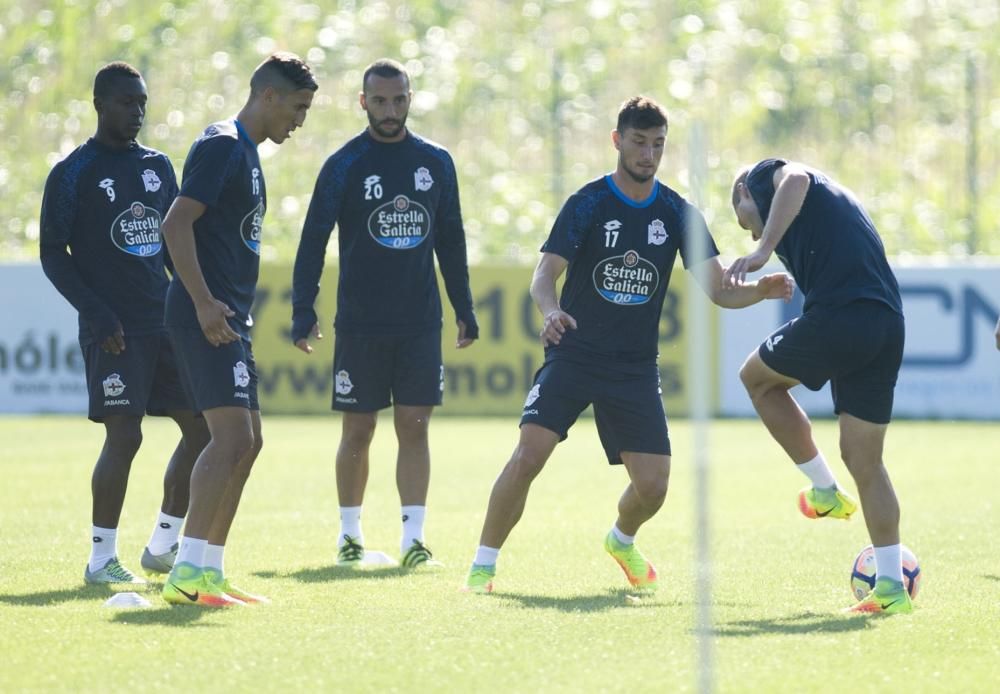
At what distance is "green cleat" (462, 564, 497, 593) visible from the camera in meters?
7.53

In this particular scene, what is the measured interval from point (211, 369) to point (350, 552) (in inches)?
78.0

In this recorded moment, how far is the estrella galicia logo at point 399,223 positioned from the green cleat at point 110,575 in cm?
224

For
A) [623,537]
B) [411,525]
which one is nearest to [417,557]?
[411,525]

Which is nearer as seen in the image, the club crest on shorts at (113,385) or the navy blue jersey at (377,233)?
the club crest on shorts at (113,385)

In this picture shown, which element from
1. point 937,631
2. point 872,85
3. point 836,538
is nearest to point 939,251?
point 872,85

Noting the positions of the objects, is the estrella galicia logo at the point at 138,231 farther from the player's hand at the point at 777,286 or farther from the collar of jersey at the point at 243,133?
the player's hand at the point at 777,286

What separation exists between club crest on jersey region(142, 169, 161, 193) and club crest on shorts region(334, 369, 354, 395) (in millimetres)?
1476

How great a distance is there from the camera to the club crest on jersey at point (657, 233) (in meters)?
7.73

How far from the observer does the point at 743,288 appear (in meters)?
7.58

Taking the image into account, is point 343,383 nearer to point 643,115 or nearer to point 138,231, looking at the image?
point 138,231

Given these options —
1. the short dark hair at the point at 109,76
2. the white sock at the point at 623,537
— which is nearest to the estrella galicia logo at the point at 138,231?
the short dark hair at the point at 109,76

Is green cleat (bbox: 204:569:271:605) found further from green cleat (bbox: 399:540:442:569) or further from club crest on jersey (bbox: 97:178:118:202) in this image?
club crest on jersey (bbox: 97:178:118:202)

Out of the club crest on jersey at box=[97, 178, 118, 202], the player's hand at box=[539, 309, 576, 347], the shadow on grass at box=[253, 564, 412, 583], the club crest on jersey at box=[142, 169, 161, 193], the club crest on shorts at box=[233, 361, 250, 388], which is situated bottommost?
the shadow on grass at box=[253, 564, 412, 583]

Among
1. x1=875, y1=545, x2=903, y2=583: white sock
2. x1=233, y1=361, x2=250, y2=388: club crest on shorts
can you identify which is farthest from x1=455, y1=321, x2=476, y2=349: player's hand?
x1=875, y1=545, x2=903, y2=583: white sock
